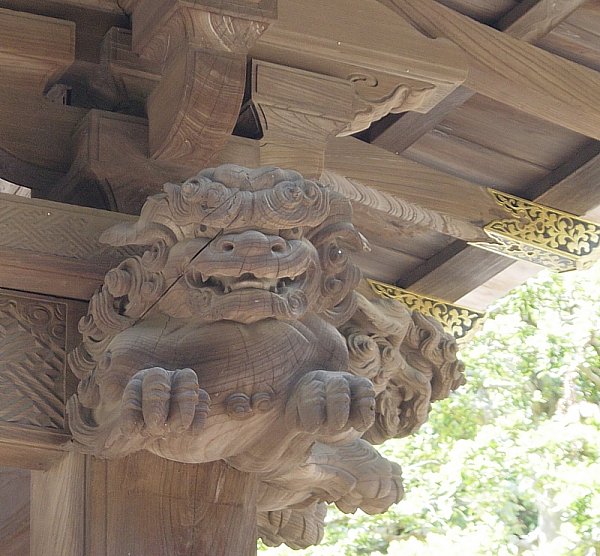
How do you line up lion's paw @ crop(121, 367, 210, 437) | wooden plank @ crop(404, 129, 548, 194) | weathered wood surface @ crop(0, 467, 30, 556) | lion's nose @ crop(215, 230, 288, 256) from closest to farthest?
lion's paw @ crop(121, 367, 210, 437) → lion's nose @ crop(215, 230, 288, 256) → weathered wood surface @ crop(0, 467, 30, 556) → wooden plank @ crop(404, 129, 548, 194)

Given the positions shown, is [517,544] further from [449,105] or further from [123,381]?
[123,381]

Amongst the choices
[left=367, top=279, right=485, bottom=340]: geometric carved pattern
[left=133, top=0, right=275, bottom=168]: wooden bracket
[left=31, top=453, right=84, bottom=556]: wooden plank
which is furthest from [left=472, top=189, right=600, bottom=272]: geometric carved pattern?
[left=31, top=453, right=84, bottom=556]: wooden plank

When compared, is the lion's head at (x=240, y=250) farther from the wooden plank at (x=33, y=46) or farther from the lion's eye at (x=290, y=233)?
the wooden plank at (x=33, y=46)

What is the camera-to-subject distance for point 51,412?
9.05 ft

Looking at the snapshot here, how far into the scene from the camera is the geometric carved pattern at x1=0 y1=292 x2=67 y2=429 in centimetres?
274

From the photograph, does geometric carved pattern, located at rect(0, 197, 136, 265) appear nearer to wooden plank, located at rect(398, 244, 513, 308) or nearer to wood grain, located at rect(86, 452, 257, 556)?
wood grain, located at rect(86, 452, 257, 556)

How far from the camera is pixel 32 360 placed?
277 cm

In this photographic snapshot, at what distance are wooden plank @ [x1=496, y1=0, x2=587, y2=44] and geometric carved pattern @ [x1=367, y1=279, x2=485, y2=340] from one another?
888 millimetres

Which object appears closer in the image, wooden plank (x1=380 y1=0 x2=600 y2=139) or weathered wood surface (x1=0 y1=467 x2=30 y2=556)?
wooden plank (x1=380 y1=0 x2=600 y2=139)

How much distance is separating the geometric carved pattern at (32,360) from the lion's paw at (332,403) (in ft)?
1.74

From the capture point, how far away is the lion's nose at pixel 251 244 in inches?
95.5

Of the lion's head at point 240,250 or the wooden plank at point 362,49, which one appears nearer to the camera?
the lion's head at point 240,250

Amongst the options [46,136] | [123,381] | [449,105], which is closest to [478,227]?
[449,105]

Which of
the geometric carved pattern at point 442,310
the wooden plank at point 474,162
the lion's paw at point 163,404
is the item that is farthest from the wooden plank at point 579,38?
the lion's paw at point 163,404
